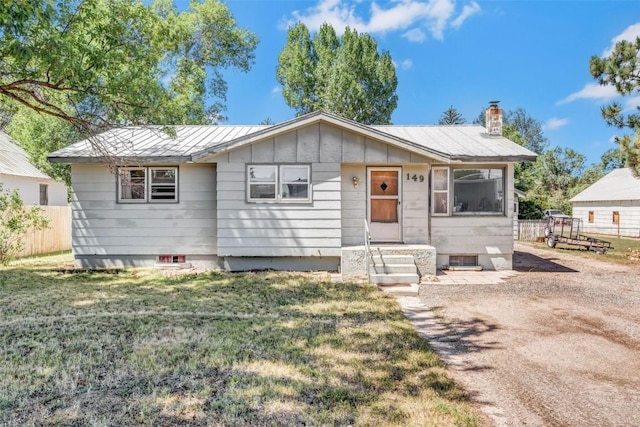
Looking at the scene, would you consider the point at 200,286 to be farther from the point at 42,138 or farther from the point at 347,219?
the point at 42,138

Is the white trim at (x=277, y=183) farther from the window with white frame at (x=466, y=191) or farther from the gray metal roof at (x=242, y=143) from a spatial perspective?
the window with white frame at (x=466, y=191)

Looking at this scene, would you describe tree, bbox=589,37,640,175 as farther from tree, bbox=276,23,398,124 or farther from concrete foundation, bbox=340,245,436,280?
tree, bbox=276,23,398,124

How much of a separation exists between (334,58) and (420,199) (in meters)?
22.1

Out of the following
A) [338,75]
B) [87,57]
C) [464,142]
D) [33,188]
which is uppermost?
[338,75]

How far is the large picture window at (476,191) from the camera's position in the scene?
32.0ft

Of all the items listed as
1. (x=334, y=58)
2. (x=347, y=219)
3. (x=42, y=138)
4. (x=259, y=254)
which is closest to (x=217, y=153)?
(x=259, y=254)

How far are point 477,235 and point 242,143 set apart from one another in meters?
6.56

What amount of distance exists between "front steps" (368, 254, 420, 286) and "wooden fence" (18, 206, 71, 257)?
37.0 feet

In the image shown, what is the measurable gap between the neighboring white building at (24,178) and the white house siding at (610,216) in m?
32.9

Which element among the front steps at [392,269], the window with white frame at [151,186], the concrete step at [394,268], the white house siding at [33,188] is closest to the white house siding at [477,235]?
the front steps at [392,269]

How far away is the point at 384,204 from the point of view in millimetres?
9680

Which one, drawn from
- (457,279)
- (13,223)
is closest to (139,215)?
(13,223)

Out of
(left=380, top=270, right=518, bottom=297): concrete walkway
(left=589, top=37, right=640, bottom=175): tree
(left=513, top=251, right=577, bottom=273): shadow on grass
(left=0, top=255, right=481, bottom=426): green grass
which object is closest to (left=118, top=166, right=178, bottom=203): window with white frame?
(left=0, top=255, right=481, bottom=426): green grass

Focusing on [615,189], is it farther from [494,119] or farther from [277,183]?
[277,183]
